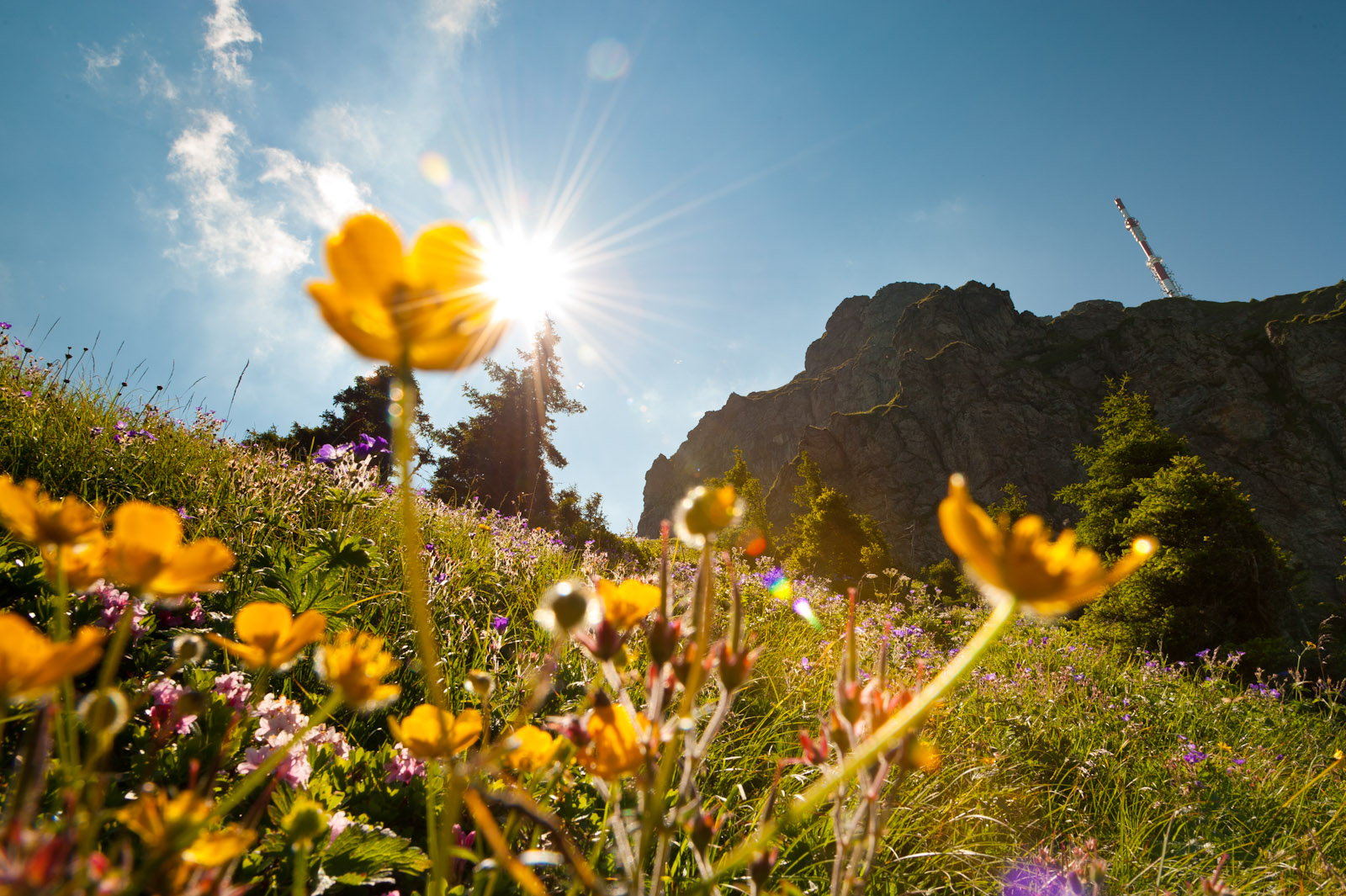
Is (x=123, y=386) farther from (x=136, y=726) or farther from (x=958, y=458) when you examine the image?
(x=958, y=458)

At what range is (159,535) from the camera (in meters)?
0.50

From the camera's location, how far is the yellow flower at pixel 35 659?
37 centimetres

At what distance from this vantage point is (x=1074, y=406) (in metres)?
43.8

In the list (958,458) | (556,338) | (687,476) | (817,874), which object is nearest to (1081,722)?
(817,874)

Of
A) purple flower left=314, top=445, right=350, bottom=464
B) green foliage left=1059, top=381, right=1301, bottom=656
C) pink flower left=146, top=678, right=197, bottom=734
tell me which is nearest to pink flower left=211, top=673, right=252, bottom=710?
pink flower left=146, top=678, right=197, bottom=734

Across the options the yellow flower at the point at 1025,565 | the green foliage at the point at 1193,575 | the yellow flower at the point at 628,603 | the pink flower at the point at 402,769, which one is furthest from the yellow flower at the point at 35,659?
the green foliage at the point at 1193,575

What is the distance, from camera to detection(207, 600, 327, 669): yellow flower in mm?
567

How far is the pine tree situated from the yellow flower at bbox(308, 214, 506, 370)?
16.6 meters

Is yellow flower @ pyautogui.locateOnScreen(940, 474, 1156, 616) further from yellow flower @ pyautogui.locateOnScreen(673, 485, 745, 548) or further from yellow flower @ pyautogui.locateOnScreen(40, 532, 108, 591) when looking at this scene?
yellow flower @ pyautogui.locateOnScreen(40, 532, 108, 591)

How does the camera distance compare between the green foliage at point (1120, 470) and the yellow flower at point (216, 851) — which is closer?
the yellow flower at point (216, 851)

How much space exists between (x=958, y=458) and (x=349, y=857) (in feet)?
162

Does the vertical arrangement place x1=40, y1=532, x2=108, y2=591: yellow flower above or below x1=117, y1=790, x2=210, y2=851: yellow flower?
above

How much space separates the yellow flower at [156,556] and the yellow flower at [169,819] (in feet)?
0.56

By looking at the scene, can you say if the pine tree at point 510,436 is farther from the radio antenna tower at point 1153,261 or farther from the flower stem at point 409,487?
the radio antenna tower at point 1153,261
